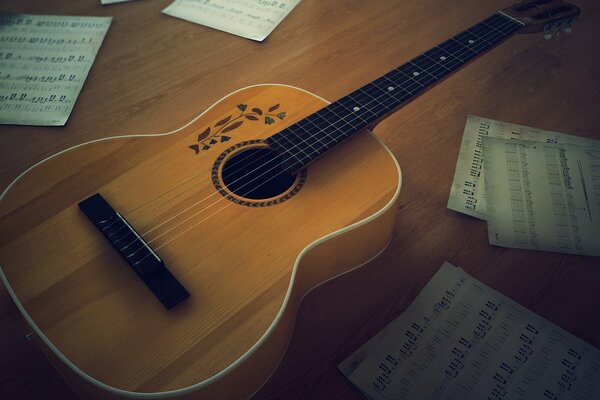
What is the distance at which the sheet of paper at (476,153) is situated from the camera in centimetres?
81

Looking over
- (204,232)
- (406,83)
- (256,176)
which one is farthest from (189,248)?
(406,83)

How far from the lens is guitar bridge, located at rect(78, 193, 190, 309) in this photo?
57cm

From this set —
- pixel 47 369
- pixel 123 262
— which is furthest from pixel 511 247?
pixel 47 369

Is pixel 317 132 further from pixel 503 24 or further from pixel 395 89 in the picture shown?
pixel 503 24

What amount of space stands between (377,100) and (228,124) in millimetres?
278

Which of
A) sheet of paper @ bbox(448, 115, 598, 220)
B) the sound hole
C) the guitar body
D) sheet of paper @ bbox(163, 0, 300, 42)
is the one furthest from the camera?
sheet of paper @ bbox(163, 0, 300, 42)

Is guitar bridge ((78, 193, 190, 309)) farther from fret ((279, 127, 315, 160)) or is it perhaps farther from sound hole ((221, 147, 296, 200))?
fret ((279, 127, 315, 160))

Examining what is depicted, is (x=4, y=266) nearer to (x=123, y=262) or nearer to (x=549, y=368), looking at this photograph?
(x=123, y=262)

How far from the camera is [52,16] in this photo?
41.5 inches

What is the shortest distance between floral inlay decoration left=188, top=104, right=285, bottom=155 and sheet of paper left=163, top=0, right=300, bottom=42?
33 centimetres

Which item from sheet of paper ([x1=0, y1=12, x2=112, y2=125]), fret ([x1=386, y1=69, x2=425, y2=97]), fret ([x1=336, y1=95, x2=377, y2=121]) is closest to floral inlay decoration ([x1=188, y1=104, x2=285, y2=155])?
fret ([x1=336, y1=95, x2=377, y2=121])

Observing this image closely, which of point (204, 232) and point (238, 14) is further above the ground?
point (238, 14)

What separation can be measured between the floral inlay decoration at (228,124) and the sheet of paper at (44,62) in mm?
328

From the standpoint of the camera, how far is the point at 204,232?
2.10 feet
